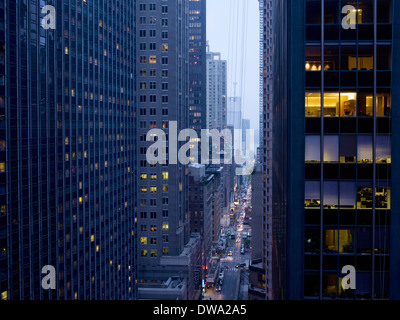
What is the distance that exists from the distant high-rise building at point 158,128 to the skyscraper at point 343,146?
8708cm

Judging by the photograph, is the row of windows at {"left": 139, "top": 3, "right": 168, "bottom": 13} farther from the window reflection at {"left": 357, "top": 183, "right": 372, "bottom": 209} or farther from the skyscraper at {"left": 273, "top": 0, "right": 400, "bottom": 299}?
the window reflection at {"left": 357, "top": 183, "right": 372, "bottom": 209}

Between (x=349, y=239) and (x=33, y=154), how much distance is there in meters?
51.8

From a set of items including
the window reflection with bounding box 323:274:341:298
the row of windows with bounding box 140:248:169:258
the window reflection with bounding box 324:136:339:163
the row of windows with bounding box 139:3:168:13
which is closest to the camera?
the window reflection with bounding box 324:136:339:163

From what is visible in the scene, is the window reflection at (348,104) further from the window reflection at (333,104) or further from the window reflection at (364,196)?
the window reflection at (364,196)

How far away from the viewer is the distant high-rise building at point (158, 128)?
114 meters

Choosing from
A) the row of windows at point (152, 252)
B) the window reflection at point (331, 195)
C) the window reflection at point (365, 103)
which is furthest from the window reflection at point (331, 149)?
the row of windows at point (152, 252)

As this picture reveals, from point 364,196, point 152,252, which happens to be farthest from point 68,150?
point 364,196

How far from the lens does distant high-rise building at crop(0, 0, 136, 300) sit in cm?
5850

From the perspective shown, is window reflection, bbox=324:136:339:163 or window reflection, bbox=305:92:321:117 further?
window reflection, bbox=305:92:321:117

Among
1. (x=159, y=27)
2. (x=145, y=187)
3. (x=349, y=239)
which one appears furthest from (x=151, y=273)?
(x=349, y=239)

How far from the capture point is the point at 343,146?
94.8 feet

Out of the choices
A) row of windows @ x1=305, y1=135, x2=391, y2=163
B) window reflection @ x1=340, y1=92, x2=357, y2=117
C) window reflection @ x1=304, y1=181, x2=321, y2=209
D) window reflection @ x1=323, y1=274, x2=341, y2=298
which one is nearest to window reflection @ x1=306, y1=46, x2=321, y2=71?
window reflection @ x1=340, y1=92, x2=357, y2=117

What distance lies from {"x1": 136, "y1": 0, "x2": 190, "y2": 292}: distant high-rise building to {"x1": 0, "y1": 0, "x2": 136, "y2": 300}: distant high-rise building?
4131 millimetres

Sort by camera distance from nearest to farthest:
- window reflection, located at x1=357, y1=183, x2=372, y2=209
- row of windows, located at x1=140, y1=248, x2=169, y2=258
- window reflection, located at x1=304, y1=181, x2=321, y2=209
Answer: window reflection, located at x1=357, y1=183, x2=372, y2=209 < window reflection, located at x1=304, y1=181, x2=321, y2=209 < row of windows, located at x1=140, y1=248, x2=169, y2=258
